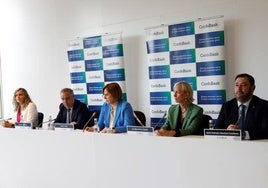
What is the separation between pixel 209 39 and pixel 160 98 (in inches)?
→ 34.9

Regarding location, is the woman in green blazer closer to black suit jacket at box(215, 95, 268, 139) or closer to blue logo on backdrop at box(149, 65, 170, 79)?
black suit jacket at box(215, 95, 268, 139)

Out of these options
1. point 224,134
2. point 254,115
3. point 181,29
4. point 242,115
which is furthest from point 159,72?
point 224,134

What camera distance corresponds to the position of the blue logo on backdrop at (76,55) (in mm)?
4191

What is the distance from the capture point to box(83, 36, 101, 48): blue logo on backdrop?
3.99 m

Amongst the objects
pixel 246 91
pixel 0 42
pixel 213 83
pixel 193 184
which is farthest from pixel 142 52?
pixel 0 42

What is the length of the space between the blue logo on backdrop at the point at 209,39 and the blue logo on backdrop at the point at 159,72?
0.46m

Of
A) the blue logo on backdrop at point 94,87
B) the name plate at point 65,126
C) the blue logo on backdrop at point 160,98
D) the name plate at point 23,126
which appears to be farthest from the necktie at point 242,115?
the blue logo on backdrop at point 94,87

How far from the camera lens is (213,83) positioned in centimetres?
317

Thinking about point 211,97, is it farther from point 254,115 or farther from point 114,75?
point 114,75

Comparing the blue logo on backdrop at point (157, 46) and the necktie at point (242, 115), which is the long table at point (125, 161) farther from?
the blue logo on backdrop at point (157, 46)

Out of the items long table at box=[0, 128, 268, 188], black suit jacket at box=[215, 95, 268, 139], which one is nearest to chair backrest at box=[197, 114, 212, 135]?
black suit jacket at box=[215, 95, 268, 139]

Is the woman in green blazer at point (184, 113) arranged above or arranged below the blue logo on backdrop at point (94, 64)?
below

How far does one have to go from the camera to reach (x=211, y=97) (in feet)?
10.5

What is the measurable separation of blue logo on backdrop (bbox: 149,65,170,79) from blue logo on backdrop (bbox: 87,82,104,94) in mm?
763
